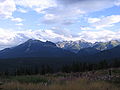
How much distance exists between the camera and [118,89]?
11695mm

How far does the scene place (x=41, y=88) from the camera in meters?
12.0

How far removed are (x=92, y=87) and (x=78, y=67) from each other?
55427 mm

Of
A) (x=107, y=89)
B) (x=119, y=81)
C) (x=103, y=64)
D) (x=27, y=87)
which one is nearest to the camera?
(x=107, y=89)

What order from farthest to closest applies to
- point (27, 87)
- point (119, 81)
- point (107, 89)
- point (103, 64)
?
point (103, 64)
point (119, 81)
point (27, 87)
point (107, 89)

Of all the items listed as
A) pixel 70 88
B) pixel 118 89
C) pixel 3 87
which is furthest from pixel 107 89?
pixel 3 87

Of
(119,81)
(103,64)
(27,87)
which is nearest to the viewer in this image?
(27,87)

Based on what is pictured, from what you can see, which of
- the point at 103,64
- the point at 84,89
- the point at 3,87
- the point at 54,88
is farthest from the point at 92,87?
the point at 103,64

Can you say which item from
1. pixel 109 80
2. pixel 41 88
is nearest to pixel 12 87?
pixel 41 88

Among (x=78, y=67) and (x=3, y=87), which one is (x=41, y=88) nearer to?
(x=3, y=87)

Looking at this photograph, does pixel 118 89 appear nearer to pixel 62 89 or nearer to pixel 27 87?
pixel 62 89

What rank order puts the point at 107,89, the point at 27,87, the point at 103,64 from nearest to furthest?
1. the point at 107,89
2. the point at 27,87
3. the point at 103,64

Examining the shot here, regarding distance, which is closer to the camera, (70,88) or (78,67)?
(70,88)

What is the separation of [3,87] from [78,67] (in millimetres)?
55209

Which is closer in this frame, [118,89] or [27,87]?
[118,89]
